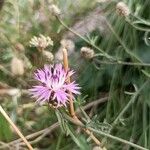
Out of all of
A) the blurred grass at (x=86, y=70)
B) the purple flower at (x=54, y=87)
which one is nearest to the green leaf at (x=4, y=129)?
the blurred grass at (x=86, y=70)

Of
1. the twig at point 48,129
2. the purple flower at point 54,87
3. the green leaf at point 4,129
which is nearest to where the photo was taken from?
the purple flower at point 54,87

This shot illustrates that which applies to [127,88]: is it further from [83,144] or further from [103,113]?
[83,144]

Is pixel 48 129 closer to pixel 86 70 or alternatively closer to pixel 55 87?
pixel 86 70

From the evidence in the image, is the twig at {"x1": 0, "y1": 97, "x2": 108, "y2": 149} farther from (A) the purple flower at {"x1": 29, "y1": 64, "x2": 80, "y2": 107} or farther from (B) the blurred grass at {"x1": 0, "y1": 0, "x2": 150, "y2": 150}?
(A) the purple flower at {"x1": 29, "y1": 64, "x2": 80, "y2": 107}

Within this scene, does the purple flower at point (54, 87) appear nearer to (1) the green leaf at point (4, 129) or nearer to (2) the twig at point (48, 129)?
(1) the green leaf at point (4, 129)

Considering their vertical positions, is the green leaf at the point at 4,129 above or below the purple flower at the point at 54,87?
below

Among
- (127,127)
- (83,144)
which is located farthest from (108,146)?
(83,144)

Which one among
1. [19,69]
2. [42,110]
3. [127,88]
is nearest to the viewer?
[19,69]

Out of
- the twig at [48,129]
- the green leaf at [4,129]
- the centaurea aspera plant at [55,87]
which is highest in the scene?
the centaurea aspera plant at [55,87]

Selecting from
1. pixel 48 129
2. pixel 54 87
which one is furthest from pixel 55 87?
pixel 48 129
